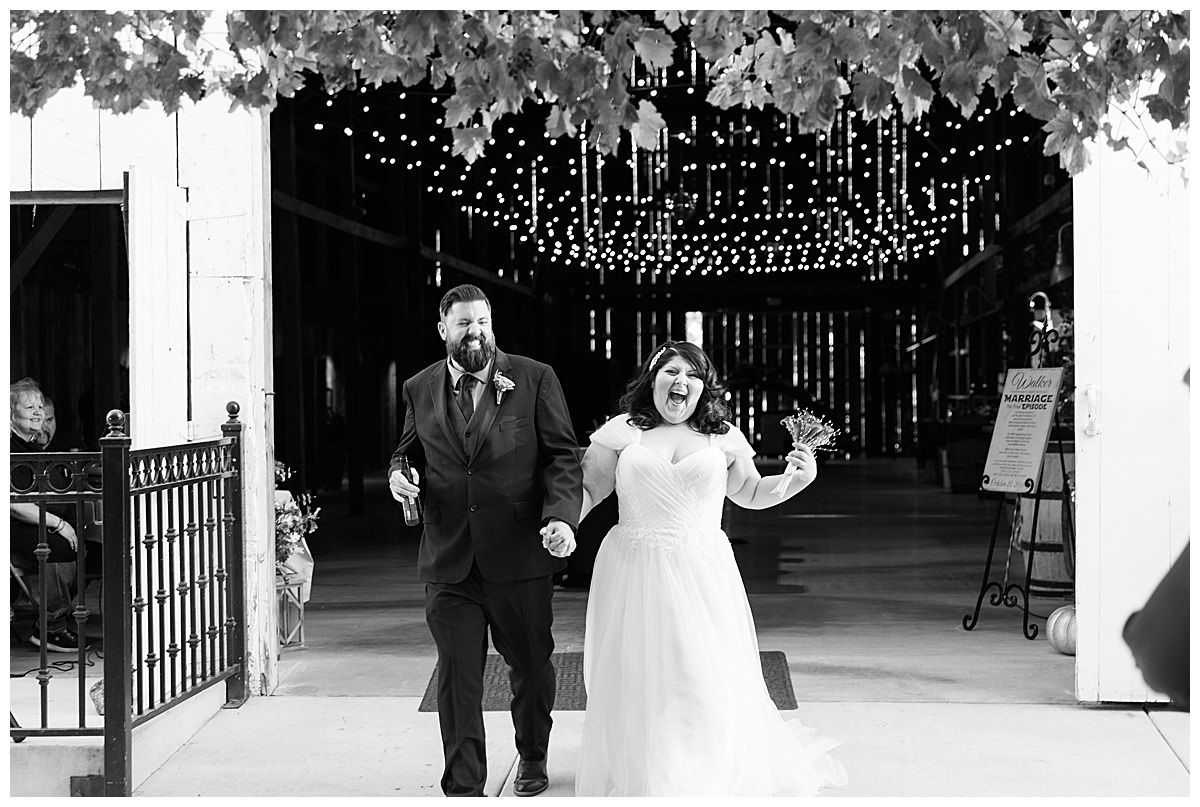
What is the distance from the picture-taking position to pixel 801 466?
175 inches

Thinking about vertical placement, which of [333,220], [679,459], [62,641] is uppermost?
[333,220]

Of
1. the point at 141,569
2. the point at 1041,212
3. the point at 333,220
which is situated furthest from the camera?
the point at 1041,212

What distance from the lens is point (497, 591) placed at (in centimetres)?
449

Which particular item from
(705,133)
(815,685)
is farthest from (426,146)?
(815,685)

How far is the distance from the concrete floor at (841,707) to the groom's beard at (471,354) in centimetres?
143

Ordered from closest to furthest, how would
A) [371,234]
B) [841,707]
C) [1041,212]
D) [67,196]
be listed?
[67,196], [841,707], [1041,212], [371,234]

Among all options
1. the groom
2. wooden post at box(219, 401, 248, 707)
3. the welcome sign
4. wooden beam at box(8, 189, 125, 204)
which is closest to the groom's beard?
the groom

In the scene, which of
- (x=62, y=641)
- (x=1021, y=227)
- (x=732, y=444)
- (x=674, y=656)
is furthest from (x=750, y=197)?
(x=674, y=656)

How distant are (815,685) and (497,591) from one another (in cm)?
235

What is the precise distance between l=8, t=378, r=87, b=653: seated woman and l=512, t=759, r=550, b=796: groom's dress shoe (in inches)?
121

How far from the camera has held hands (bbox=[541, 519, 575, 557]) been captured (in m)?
4.31

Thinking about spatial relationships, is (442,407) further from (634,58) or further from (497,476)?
(634,58)

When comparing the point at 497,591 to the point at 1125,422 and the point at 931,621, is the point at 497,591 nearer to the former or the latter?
the point at 1125,422

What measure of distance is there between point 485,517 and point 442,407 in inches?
15.3
